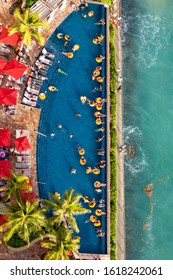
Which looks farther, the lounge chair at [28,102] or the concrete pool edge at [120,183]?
the concrete pool edge at [120,183]

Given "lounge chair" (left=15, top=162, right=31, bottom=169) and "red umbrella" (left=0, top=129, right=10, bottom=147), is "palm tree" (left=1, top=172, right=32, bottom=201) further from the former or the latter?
"red umbrella" (left=0, top=129, right=10, bottom=147)

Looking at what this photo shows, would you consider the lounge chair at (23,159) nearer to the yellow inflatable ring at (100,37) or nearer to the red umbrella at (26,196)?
the red umbrella at (26,196)

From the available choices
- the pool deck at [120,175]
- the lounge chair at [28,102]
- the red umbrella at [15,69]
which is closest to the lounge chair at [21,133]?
the lounge chair at [28,102]

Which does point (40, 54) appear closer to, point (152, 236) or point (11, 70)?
point (11, 70)

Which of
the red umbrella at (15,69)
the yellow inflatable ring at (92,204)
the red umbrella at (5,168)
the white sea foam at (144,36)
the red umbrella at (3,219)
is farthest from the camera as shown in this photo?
the white sea foam at (144,36)

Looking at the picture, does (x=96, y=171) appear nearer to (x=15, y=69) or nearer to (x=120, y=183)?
(x=120, y=183)
